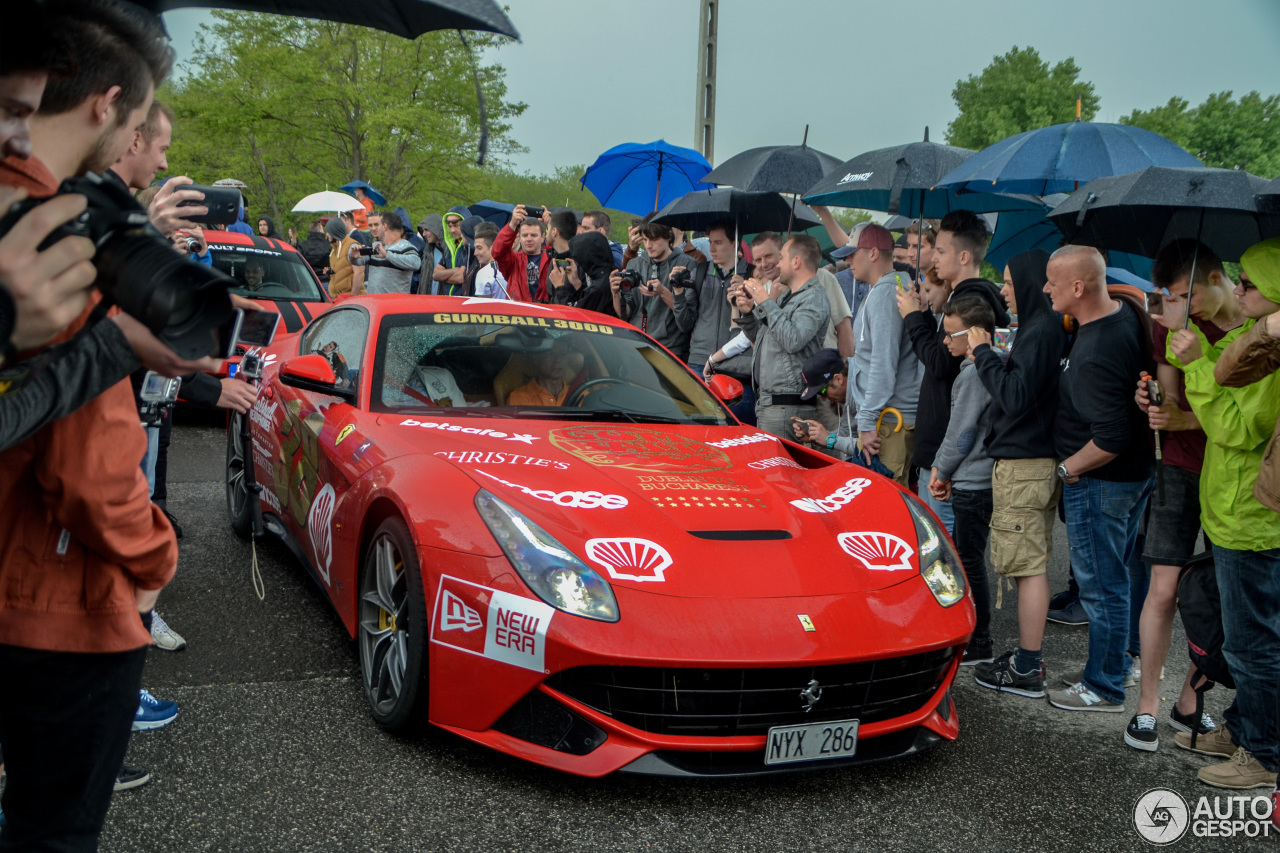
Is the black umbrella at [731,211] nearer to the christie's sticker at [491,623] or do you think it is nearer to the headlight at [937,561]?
the headlight at [937,561]

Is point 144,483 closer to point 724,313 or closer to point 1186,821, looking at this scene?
point 1186,821

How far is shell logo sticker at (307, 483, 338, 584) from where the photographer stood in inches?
154

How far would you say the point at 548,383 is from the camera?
4.42m

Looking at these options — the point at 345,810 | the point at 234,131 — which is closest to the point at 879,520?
the point at 345,810

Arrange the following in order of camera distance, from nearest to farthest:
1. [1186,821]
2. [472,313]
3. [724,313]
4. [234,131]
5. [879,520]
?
[1186,821] < [879,520] < [472,313] < [724,313] < [234,131]

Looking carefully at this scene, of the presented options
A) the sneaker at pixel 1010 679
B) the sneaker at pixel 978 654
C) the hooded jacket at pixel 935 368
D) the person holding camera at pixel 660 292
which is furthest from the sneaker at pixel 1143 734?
the person holding camera at pixel 660 292

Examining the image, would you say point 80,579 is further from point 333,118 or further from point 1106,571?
point 333,118

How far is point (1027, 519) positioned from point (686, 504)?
5.46 ft

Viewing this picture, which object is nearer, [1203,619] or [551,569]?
[551,569]

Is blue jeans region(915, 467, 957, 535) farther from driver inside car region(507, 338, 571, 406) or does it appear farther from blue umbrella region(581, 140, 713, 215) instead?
blue umbrella region(581, 140, 713, 215)

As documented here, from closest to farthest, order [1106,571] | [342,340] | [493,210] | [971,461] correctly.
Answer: [1106,571]
[971,461]
[342,340]
[493,210]

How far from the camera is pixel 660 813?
2879 millimetres

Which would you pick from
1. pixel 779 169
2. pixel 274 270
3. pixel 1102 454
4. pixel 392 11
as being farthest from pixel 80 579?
pixel 274 270

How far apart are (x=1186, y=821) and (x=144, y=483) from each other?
9.96 ft
